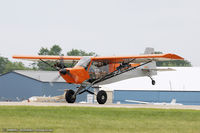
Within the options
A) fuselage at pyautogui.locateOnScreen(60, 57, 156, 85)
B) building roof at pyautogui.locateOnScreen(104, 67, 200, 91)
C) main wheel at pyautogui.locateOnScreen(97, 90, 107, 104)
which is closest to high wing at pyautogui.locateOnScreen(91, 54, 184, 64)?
fuselage at pyautogui.locateOnScreen(60, 57, 156, 85)

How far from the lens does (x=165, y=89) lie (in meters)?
65.1

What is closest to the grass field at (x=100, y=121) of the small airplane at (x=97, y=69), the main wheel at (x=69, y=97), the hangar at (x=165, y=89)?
the small airplane at (x=97, y=69)

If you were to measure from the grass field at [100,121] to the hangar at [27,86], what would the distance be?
184ft

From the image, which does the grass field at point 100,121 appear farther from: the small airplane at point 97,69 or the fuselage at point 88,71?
the small airplane at point 97,69

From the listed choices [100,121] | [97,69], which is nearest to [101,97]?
[97,69]

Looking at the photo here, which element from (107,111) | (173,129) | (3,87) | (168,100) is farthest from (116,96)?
(173,129)

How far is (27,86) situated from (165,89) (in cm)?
→ 2551

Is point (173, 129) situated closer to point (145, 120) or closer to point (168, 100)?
point (145, 120)

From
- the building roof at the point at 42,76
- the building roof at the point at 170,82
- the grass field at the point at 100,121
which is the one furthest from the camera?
the building roof at the point at 42,76

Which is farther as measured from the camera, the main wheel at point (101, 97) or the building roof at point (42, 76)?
the building roof at point (42, 76)

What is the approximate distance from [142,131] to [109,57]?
15329 millimetres

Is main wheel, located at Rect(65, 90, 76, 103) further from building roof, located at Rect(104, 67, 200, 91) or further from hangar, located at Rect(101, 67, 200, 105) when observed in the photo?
building roof, located at Rect(104, 67, 200, 91)

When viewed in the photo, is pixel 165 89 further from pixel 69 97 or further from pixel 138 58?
pixel 69 97

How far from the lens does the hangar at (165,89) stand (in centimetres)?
6228
